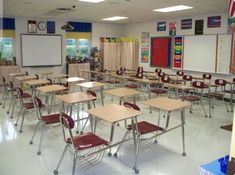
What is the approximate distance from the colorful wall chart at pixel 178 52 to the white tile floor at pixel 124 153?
433 centimetres

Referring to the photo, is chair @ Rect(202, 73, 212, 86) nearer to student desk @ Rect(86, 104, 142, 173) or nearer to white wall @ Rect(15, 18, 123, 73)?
student desk @ Rect(86, 104, 142, 173)

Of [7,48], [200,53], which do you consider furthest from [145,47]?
[7,48]

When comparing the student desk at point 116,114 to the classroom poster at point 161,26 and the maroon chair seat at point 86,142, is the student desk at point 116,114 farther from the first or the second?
the classroom poster at point 161,26

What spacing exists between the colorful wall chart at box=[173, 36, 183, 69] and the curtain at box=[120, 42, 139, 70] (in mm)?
2168

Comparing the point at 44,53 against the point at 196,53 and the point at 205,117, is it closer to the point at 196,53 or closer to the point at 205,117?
the point at 196,53

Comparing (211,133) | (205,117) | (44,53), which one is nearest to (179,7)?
(205,117)

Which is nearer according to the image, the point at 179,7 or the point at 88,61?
the point at 179,7

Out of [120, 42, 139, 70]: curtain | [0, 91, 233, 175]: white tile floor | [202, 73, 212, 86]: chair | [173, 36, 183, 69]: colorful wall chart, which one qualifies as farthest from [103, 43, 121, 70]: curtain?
[0, 91, 233, 175]: white tile floor

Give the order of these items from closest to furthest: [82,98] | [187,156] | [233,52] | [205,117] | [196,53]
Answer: [187,156]
[82,98]
[205,117]
[233,52]
[196,53]

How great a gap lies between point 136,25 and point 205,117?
661 cm

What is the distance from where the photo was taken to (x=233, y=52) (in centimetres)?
775

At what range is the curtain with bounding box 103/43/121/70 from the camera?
37.7ft

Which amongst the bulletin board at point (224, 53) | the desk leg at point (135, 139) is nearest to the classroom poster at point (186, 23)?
the bulletin board at point (224, 53)

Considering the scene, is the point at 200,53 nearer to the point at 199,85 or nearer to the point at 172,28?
the point at 172,28
